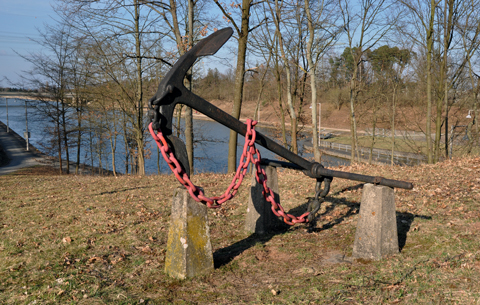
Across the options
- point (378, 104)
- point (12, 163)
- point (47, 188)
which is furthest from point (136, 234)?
point (12, 163)

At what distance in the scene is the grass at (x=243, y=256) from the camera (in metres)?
3.19

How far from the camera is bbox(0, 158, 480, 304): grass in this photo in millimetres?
3188

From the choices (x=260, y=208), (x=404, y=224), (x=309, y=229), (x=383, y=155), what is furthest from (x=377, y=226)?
(x=383, y=155)

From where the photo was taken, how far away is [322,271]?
3686 millimetres

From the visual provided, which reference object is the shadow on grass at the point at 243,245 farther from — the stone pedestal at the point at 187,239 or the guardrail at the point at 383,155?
the guardrail at the point at 383,155

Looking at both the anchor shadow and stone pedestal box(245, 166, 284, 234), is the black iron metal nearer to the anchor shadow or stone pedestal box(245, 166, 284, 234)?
the anchor shadow

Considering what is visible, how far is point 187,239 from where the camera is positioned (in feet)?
11.7

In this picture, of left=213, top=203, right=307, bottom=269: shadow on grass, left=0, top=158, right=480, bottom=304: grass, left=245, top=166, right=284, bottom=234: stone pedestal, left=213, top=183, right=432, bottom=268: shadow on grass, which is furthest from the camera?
left=245, top=166, right=284, bottom=234: stone pedestal

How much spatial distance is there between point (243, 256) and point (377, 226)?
169 centimetres

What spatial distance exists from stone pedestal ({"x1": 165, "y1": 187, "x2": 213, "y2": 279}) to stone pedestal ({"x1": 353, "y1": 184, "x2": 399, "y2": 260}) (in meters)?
1.86

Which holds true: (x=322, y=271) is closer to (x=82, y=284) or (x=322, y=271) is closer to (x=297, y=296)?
(x=297, y=296)

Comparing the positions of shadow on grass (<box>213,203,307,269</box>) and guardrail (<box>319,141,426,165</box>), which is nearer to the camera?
shadow on grass (<box>213,203,307,269</box>)

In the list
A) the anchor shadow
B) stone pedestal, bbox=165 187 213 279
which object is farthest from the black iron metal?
the anchor shadow

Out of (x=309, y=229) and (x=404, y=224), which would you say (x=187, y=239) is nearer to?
(x=309, y=229)
